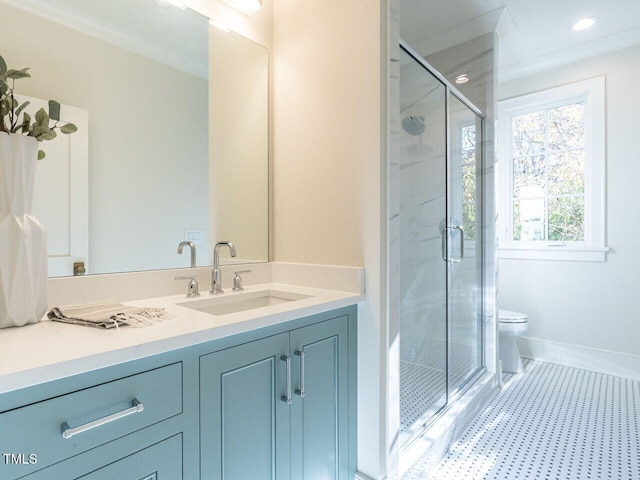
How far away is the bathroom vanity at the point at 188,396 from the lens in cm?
68

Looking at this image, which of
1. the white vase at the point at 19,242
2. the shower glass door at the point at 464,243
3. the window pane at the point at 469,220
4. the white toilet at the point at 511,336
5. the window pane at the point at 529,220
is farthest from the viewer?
the window pane at the point at 529,220

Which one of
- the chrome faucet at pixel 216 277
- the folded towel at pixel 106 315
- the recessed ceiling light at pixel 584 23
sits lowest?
the folded towel at pixel 106 315

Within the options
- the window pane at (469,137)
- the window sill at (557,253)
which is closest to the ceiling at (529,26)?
the window pane at (469,137)

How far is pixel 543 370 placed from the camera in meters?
2.87

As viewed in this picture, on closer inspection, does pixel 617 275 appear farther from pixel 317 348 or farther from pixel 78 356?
pixel 78 356

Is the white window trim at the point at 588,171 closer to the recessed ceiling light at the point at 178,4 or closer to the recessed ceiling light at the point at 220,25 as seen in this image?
the recessed ceiling light at the point at 220,25

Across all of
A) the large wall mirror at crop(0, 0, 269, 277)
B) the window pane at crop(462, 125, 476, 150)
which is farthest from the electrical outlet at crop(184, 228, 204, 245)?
the window pane at crop(462, 125, 476, 150)

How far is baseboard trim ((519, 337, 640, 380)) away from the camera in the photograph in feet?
8.77

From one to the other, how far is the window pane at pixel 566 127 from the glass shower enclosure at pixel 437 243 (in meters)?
0.98

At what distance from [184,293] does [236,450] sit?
679mm

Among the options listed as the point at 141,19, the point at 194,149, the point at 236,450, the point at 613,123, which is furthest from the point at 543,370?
the point at 141,19

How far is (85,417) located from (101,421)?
0.03 metres

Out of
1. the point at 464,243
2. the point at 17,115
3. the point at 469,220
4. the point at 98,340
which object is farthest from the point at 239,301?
the point at 469,220

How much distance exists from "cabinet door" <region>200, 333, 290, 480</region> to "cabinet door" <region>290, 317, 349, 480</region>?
5cm
